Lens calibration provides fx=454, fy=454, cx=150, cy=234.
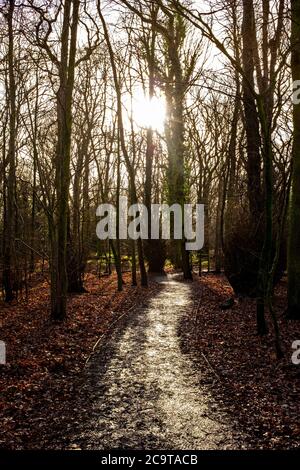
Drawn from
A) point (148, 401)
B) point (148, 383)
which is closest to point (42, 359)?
point (148, 383)

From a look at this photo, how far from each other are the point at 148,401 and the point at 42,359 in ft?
9.50

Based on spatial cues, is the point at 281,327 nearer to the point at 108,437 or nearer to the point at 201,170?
the point at 108,437

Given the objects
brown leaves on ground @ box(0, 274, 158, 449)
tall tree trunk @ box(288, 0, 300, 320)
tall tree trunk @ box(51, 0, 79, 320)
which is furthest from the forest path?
tall tree trunk @ box(288, 0, 300, 320)

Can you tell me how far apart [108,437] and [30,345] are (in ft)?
15.7

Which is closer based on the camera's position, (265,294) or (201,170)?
(265,294)

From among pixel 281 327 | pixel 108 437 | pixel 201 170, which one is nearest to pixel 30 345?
pixel 108 437

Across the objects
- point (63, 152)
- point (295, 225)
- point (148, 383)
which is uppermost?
point (63, 152)

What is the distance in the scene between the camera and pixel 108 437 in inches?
227

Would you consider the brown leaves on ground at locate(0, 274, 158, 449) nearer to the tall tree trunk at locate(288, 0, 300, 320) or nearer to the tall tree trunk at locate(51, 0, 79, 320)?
the tall tree trunk at locate(51, 0, 79, 320)

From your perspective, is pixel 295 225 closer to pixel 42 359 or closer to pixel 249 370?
pixel 249 370

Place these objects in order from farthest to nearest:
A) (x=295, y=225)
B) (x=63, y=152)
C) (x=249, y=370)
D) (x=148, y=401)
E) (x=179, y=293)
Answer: (x=179, y=293) < (x=63, y=152) < (x=295, y=225) < (x=249, y=370) < (x=148, y=401)

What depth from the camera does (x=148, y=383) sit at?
7773 mm

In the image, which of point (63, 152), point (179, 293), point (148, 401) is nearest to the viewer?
point (148, 401)

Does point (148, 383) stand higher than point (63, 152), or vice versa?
point (63, 152)
